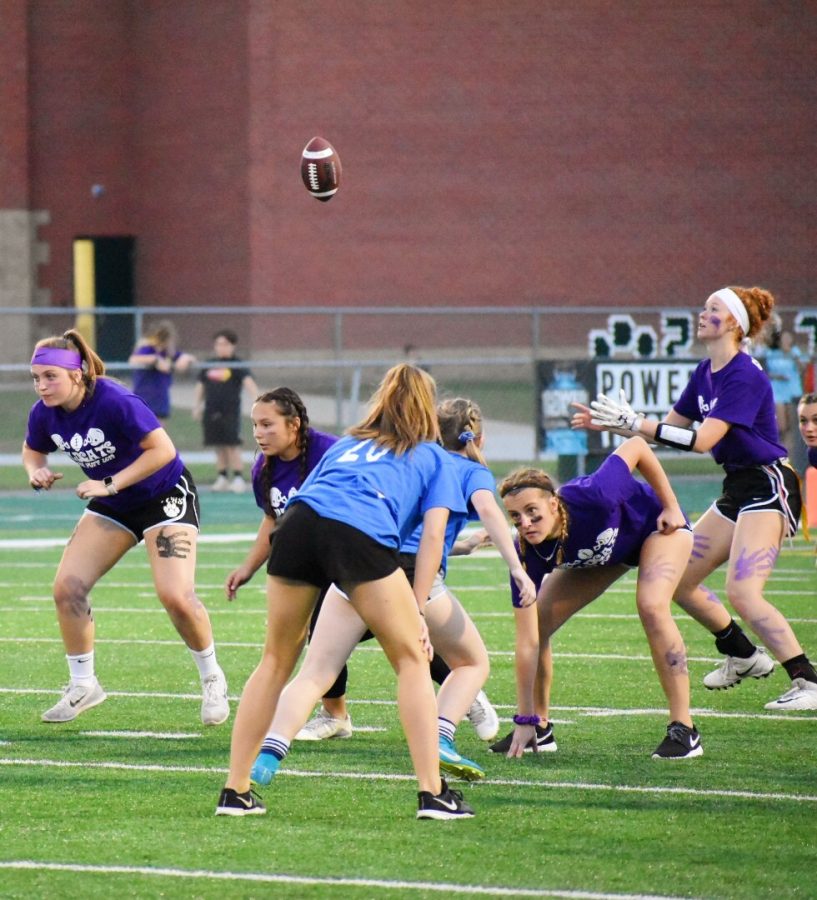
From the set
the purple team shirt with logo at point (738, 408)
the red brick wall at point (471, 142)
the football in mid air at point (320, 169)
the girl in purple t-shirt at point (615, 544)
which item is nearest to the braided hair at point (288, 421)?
the girl in purple t-shirt at point (615, 544)

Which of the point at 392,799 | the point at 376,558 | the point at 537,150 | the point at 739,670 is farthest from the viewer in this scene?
the point at 537,150

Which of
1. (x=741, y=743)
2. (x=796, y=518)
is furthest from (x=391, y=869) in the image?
(x=796, y=518)

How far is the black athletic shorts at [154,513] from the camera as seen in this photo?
844cm

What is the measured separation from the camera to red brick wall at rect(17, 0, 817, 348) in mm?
33094

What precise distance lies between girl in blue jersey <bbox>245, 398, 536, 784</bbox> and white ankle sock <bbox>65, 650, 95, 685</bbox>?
192 cm

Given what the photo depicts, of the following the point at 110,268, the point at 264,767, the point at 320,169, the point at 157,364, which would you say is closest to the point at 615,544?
the point at 264,767

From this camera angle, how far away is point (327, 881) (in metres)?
5.47

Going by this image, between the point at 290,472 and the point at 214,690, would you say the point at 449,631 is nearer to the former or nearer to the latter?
the point at 290,472

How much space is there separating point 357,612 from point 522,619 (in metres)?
1.22

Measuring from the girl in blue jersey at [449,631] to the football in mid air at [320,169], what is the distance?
7.83m

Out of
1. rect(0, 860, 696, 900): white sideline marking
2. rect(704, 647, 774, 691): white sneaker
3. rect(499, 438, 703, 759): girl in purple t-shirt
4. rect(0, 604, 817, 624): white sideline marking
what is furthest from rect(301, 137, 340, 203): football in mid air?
rect(0, 860, 696, 900): white sideline marking

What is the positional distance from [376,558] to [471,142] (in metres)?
28.8

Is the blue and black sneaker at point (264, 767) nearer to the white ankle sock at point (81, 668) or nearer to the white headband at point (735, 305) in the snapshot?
the white ankle sock at point (81, 668)

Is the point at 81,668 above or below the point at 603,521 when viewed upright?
below
